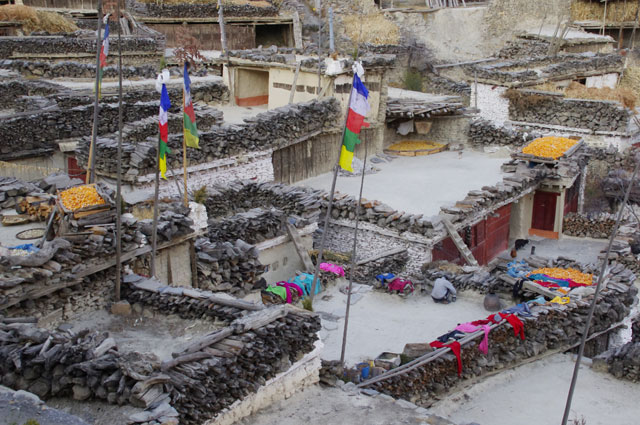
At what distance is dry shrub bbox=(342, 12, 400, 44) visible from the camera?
128 ft

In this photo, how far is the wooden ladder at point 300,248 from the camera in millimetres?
16234

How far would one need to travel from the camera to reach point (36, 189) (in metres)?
13.1

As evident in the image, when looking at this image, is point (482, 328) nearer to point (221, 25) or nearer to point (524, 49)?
point (221, 25)

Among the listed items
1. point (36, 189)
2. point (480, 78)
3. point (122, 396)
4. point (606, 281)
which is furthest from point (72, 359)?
point (480, 78)

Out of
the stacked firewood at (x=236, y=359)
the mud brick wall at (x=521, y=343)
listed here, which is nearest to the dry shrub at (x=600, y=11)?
the mud brick wall at (x=521, y=343)

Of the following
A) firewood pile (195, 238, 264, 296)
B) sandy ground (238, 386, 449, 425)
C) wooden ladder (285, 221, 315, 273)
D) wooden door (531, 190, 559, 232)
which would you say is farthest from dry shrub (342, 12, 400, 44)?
sandy ground (238, 386, 449, 425)

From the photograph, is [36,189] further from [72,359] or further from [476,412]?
[476,412]

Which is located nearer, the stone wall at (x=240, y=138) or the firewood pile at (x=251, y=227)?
the firewood pile at (x=251, y=227)

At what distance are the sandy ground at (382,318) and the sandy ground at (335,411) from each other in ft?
7.85

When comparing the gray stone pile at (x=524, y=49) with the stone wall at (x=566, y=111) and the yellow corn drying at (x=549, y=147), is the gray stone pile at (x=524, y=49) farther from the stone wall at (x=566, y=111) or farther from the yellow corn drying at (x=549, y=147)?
the yellow corn drying at (x=549, y=147)

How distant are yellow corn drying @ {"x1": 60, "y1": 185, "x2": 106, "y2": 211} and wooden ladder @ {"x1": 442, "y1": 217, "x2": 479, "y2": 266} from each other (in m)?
10.1

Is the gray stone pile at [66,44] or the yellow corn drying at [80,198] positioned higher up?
the gray stone pile at [66,44]

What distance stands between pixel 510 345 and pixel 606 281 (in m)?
3.43

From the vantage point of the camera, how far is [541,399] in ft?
41.5
